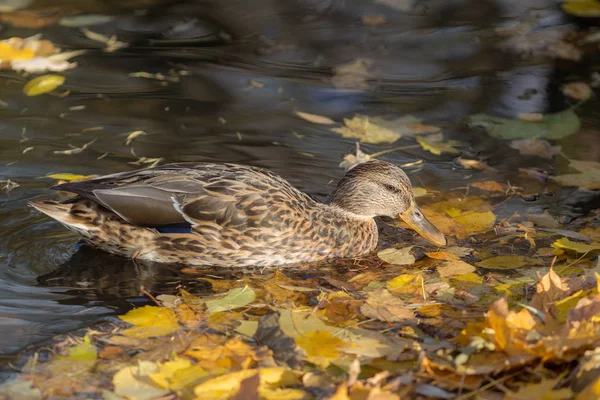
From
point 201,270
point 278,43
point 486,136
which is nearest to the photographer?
point 201,270

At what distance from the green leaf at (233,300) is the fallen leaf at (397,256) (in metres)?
1.43

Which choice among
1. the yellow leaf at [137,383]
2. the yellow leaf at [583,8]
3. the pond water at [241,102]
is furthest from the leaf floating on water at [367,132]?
the yellow leaf at [137,383]

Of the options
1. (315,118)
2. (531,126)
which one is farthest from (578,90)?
(315,118)

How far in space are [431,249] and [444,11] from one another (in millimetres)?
5665

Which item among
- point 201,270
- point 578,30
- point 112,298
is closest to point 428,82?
point 578,30

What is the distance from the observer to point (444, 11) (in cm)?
1205

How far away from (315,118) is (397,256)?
2.60 m

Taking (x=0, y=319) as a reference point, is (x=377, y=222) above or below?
below

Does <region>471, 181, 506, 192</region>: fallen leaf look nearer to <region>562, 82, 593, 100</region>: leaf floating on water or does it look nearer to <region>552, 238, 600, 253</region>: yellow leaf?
<region>552, 238, 600, 253</region>: yellow leaf

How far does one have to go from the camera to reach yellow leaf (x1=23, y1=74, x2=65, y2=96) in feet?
30.6

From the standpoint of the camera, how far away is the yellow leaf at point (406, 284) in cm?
622

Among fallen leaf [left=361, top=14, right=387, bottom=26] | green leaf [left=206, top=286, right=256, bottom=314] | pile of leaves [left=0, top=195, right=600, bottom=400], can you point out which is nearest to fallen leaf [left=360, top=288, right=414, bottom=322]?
pile of leaves [left=0, top=195, right=600, bottom=400]

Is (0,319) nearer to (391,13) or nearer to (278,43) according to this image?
(278,43)

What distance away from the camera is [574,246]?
684 cm
